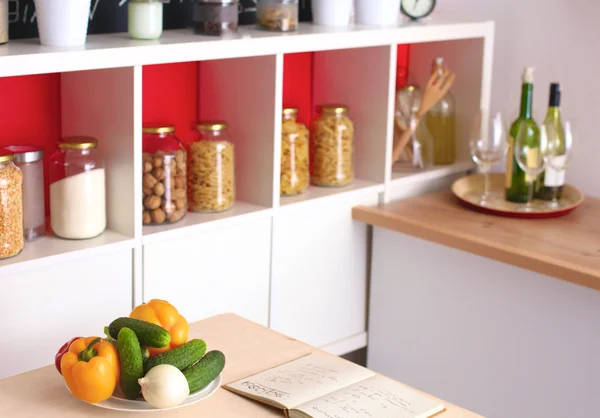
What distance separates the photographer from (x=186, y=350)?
4.58ft

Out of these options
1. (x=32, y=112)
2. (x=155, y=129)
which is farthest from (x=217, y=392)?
(x=32, y=112)

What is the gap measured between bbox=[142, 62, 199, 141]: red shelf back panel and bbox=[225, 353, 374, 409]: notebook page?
809mm

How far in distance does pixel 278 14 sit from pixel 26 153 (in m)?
0.67

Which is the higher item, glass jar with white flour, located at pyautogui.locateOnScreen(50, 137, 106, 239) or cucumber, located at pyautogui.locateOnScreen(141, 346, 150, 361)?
glass jar with white flour, located at pyautogui.locateOnScreen(50, 137, 106, 239)

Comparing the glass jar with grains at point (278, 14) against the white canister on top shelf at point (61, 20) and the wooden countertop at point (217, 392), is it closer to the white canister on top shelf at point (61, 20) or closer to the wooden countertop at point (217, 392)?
the white canister on top shelf at point (61, 20)

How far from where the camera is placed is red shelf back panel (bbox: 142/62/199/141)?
2.20 metres

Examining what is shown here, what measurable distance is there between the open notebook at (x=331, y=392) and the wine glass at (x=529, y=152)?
1.01 metres

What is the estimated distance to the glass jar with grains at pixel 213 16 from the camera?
2.02 meters

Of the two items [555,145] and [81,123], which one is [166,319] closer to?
[81,123]

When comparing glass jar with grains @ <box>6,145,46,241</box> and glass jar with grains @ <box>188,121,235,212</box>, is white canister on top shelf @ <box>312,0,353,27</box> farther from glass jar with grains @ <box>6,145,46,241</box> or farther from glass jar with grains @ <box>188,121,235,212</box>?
glass jar with grains @ <box>6,145,46,241</box>

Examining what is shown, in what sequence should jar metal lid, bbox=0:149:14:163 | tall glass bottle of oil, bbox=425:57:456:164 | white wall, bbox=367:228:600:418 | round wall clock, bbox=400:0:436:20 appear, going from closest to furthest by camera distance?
jar metal lid, bbox=0:149:14:163 < white wall, bbox=367:228:600:418 < round wall clock, bbox=400:0:436:20 < tall glass bottle of oil, bbox=425:57:456:164

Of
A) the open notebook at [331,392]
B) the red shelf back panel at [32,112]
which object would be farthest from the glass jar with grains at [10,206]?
the open notebook at [331,392]

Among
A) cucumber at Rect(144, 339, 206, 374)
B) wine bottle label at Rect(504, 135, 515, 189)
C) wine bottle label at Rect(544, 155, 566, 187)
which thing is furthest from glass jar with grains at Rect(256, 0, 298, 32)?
cucumber at Rect(144, 339, 206, 374)

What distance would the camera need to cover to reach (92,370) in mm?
1307
